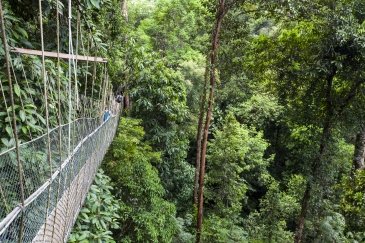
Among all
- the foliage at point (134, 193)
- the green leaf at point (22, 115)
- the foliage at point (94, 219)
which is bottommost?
the foliage at point (134, 193)

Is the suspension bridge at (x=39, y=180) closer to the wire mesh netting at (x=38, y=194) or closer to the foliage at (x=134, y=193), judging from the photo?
the wire mesh netting at (x=38, y=194)

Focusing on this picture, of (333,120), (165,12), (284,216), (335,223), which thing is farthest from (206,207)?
(165,12)


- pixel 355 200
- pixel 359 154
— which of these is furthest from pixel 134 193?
pixel 359 154

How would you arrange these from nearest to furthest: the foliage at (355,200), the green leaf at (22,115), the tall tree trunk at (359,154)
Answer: the green leaf at (22,115), the foliage at (355,200), the tall tree trunk at (359,154)

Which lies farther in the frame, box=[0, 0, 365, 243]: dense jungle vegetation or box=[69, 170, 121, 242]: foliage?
box=[0, 0, 365, 243]: dense jungle vegetation

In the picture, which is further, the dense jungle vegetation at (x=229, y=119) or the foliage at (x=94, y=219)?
the dense jungle vegetation at (x=229, y=119)

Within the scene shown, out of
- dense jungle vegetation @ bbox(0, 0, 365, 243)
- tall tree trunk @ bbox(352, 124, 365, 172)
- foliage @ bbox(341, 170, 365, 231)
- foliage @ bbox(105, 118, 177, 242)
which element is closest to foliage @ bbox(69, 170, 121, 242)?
dense jungle vegetation @ bbox(0, 0, 365, 243)

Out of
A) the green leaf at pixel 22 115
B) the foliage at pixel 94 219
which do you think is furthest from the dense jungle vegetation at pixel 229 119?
the green leaf at pixel 22 115

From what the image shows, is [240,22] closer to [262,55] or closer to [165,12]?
[262,55]

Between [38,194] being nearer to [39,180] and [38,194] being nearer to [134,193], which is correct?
[39,180]

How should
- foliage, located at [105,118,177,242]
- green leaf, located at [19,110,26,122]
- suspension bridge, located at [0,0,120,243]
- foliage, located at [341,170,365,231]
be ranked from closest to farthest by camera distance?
suspension bridge, located at [0,0,120,243]
green leaf, located at [19,110,26,122]
foliage, located at [341,170,365,231]
foliage, located at [105,118,177,242]

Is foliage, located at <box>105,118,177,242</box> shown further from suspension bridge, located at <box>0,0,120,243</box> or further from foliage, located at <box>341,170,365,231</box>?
suspension bridge, located at <box>0,0,120,243</box>

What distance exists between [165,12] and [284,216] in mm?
5998

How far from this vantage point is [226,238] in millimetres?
5820
